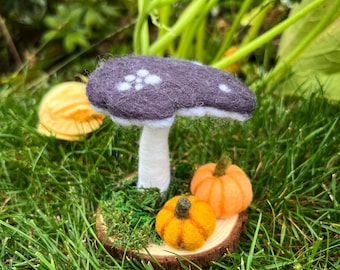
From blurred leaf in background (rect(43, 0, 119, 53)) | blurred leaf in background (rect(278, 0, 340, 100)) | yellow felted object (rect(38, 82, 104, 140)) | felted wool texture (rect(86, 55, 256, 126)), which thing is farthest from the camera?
blurred leaf in background (rect(43, 0, 119, 53))

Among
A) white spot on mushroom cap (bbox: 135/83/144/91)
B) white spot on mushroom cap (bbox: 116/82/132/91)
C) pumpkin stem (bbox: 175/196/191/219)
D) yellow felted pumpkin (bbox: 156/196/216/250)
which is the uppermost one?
white spot on mushroom cap (bbox: 135/83/144/91)

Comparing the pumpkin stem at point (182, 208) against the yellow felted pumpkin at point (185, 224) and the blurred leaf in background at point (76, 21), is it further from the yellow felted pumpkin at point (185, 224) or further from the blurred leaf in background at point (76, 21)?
the blurred leaf in background at point (76, 21)

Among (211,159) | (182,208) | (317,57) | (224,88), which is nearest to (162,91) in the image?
(224,88)

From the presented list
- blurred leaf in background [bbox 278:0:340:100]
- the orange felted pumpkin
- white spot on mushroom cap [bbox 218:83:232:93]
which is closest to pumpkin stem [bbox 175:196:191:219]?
the orange felted pumpkin

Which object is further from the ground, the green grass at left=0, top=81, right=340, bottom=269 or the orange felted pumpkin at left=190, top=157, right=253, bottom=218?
the orange felted pumpkin at left=190, top=157, right=253, bottom=218

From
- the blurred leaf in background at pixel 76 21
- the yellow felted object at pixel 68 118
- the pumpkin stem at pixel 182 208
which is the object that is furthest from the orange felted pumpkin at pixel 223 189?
the blurred leaf in background at pixel 76 21

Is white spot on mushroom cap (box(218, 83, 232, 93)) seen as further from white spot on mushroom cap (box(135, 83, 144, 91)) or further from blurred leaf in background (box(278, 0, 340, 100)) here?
blurred leaf in background (box(278, 0, 340, 100))

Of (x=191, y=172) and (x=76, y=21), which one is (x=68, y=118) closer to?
(x=191, y=172)
